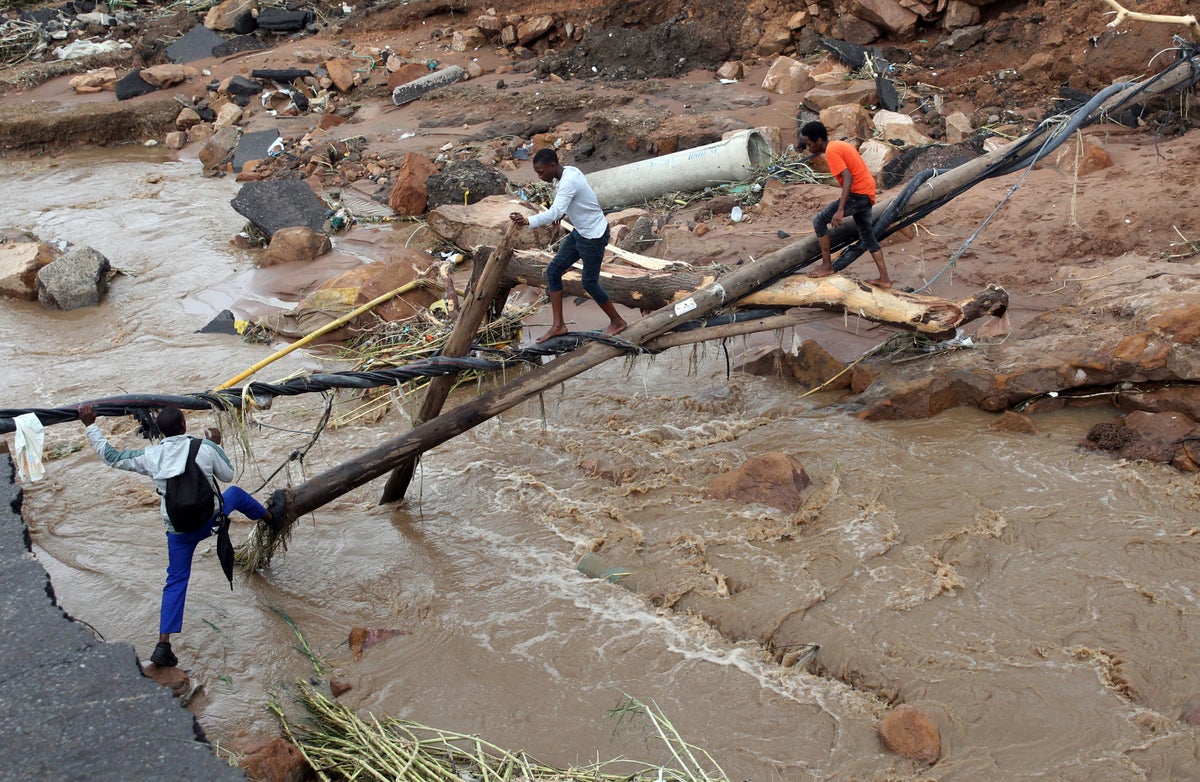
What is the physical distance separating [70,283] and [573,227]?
24.5ft

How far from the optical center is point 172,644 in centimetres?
529

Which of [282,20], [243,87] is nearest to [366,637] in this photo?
[243,87]

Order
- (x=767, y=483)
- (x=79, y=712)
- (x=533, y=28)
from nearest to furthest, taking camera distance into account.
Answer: (x=79, y=712), (x=767, y=483), (x=533, y=28)

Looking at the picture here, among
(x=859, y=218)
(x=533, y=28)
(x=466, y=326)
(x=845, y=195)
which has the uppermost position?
(x=845, y=195)

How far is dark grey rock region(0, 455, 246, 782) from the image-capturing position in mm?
3305

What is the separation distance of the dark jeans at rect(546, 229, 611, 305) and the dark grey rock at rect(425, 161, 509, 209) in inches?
214

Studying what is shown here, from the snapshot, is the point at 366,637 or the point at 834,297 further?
Answer: the point at 834,297

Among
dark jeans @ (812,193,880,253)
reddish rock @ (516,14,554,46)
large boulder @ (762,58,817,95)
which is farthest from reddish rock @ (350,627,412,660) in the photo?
reddish rock @ (516,14,554,46)

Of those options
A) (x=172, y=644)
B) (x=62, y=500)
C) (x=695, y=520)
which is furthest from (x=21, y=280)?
(x=695, y=520)

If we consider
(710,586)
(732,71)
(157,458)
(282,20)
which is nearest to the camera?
(157,458)

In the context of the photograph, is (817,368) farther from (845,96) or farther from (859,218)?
→ (845,96)

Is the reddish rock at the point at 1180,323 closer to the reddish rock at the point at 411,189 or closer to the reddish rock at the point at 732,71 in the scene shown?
the reddish rock at the point at 411,189

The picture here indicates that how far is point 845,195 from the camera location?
20.4 ft

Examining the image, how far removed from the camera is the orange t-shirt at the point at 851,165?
6.16 m
